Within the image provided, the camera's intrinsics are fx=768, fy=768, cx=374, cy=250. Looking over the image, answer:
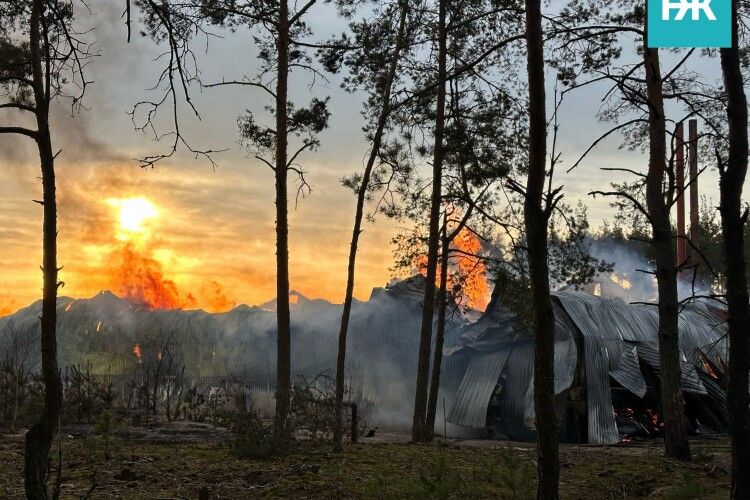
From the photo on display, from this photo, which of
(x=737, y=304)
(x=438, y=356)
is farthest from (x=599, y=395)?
(x=737, y=304)

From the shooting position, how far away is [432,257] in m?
19.0

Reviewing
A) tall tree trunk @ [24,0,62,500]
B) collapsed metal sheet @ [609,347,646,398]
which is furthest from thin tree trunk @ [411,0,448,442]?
tall tree trunk @ [24,0,62,500]

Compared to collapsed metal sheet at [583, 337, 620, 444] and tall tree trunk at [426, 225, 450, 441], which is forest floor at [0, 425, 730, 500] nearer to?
tall tree trunk at [426, 225, 450, 441]

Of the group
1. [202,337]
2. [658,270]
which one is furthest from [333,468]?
[202,337]

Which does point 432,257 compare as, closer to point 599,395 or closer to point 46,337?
point 599,395

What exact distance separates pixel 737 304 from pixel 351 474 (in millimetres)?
5929

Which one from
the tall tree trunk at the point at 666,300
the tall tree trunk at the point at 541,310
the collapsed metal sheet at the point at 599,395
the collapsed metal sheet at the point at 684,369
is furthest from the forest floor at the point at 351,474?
the collapsed metal sheet at the point at 684,369

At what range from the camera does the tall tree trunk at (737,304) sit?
23.9 ft

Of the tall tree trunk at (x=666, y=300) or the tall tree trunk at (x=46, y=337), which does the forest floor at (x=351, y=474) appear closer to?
the tall tree trunk at (x=666, y=300)

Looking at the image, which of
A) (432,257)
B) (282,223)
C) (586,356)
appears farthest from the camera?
(586,356)

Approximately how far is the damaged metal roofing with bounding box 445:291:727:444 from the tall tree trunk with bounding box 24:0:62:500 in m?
16.5

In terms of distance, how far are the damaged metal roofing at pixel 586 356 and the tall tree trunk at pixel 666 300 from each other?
22.1 ft

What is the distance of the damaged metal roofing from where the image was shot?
2114 cm

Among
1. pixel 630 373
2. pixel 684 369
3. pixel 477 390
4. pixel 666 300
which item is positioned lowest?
pixel 477 390
